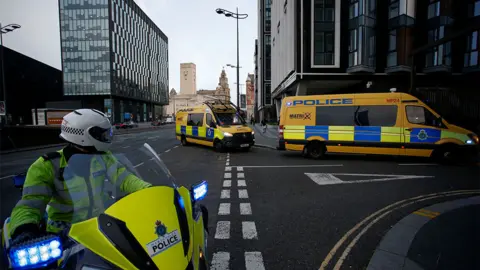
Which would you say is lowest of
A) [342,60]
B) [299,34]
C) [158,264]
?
[158,264]

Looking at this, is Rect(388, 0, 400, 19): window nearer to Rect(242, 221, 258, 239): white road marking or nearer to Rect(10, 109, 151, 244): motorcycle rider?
Rect(242, 221, 258, 239): white road marking

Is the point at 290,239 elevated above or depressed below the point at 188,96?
below

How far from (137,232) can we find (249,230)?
10.0ft

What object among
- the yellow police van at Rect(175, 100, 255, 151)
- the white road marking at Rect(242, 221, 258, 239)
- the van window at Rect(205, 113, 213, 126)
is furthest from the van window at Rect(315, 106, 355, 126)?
the white road marking at Rect(242, 221, 258, 239)

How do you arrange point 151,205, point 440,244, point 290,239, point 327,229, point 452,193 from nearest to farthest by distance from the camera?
point 151,205 < point 440,244 < point 290,239 < point 327,229 < point 452,193

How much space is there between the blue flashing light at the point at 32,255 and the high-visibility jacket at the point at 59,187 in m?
0.42

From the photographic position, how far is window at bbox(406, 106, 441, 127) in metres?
9.67

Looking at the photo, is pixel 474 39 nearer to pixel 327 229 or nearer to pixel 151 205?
pixel 327 229

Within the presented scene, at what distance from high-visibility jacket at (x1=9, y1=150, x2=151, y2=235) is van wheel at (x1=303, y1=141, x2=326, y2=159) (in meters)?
10.1

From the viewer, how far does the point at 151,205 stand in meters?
1.58

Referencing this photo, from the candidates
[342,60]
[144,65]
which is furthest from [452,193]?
[144,65]

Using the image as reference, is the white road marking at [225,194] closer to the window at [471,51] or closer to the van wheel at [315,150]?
the van wheel at [315,150]

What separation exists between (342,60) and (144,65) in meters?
75.2

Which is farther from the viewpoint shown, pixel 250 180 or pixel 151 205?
pixel 250 180
